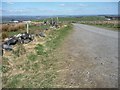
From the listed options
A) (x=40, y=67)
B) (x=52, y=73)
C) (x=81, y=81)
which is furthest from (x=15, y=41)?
(x=81, y=81)

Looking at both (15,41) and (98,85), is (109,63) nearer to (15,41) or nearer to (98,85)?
(98,85)

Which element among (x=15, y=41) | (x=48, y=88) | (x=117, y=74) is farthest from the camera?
(x=15, y=41)

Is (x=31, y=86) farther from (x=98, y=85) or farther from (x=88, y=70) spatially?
(x=88, y=70)

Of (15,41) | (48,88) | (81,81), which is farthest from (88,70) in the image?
(15,41)

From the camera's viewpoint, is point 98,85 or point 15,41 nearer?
point 98,85

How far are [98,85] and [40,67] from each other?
336 centimetres

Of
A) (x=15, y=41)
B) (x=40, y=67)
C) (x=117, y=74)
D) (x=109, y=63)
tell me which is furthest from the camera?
(x=15, y=41)

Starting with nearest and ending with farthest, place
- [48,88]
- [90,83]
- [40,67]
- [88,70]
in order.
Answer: [48,88], [90,83], [88,70], [40,67]

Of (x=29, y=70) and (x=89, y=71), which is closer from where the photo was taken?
(x=89, y=71)

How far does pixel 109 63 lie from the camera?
1160 centimetres

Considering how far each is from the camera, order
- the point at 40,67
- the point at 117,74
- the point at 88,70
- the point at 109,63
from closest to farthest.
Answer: the point at 117,74 < the point at 88,70 < the point at 40,67 < the point at 109,63

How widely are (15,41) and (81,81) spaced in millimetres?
10260

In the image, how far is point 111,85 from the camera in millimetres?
8109

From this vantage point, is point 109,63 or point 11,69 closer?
point 11,69
